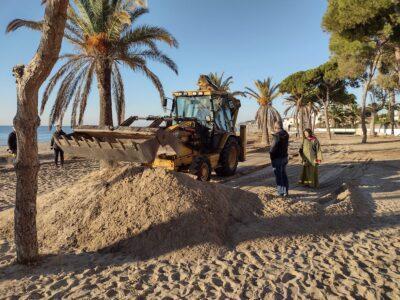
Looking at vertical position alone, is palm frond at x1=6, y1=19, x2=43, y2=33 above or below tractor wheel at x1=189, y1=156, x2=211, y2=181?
above

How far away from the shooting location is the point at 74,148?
24.2 ft

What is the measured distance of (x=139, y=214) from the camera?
546 cm

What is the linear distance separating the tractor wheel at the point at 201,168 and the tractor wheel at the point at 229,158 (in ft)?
4.44

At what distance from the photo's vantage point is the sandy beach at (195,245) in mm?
3904

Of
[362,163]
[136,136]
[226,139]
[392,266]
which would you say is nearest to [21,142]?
[136,136]

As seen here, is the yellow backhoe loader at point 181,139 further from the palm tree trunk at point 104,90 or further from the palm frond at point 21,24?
the palm frond at point 21,24

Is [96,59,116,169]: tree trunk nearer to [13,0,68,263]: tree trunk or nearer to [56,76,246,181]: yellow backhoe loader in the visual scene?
[56,76,246,181]: yellow backhoe loader

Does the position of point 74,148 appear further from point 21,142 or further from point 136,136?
point 21,142

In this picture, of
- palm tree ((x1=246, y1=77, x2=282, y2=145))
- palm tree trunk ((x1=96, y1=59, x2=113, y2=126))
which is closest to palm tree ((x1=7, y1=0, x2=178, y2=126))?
palm tree trunk ((x1=96, y1=59, x2=113, y2=126))

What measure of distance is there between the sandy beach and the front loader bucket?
40 cm

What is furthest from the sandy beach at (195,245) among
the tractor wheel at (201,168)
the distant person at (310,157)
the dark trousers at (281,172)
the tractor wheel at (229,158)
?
the tractor wheel at (229,158)

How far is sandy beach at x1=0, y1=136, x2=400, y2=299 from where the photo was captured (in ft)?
12.8

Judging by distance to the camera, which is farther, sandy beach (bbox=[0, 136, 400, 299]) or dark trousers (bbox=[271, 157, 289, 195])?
dark trousers (bbox=[271, 157, 289, 195])

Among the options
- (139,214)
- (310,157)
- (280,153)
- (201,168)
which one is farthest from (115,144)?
(310,157)
